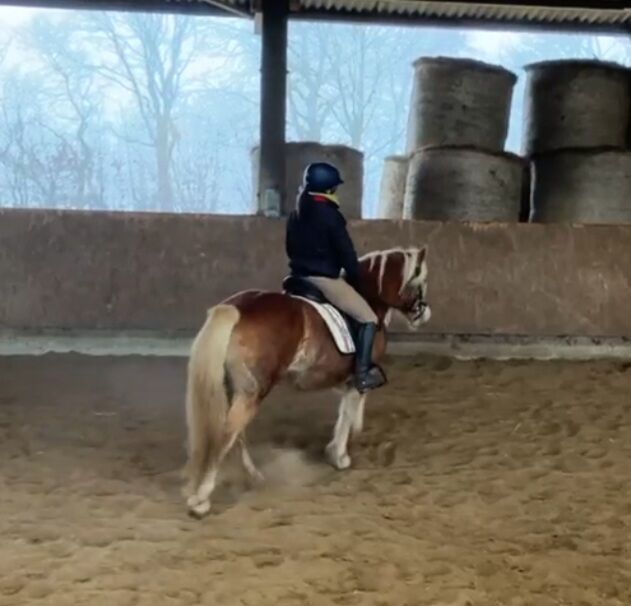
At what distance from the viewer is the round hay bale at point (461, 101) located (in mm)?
7633

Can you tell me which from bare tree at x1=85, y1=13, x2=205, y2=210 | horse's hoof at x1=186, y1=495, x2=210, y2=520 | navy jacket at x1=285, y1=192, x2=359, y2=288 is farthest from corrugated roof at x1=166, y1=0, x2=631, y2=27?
horse's hoof at x1=186, y1=495, x2=210, y2=520

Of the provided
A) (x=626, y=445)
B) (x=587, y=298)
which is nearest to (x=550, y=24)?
(x=587, y=298)

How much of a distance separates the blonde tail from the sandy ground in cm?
32

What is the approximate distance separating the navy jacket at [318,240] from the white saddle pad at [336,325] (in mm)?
189

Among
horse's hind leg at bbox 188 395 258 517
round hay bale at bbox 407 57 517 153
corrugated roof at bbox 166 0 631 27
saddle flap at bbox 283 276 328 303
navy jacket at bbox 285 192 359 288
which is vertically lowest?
horse's hind leg at bbox 188 395 258 517

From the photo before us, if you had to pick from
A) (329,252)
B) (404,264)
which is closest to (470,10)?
(404,264)

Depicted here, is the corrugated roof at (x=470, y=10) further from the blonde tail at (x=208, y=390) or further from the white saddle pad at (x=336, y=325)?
the blonde tail at (x=208, y=390)

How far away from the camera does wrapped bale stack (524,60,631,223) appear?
762 centimetres

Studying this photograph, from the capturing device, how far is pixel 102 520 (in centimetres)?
393

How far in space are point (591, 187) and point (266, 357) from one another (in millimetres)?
4473

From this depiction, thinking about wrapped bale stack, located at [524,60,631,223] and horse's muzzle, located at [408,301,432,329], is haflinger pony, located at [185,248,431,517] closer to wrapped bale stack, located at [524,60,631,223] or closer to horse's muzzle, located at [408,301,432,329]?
horse's muzzle, located at [408,301,432,329]

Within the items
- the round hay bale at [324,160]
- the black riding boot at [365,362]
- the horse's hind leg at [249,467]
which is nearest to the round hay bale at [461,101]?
the round hay bale at [324,160]

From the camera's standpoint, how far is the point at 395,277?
16.6 ft

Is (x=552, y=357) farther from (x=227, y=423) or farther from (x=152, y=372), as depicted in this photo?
(x=227, y=423)
